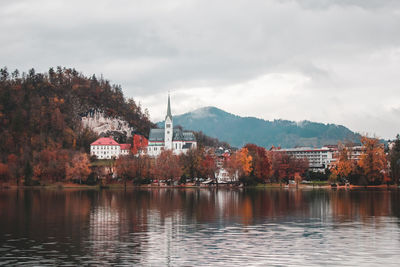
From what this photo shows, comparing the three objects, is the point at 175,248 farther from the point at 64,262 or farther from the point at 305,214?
the point at 305,214

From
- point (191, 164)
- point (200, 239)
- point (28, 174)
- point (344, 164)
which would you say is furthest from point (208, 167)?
point (200, 239)

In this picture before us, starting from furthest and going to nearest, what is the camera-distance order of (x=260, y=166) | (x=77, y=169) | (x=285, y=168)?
(x=285, y=168) → (x=260, y=166) → (x=77, y=169)

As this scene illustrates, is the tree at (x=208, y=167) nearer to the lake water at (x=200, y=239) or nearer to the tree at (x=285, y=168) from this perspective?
the tree at (x=285, y=168)

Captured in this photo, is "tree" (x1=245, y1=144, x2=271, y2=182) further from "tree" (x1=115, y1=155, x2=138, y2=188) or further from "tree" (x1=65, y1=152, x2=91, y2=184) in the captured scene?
"tree" (x1=65, y1=152, x2=91, y2=184)

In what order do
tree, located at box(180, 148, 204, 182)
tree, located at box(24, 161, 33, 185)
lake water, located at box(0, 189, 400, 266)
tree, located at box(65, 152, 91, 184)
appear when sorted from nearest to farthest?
lake water, located at box(0, 189, 400, 266), tree, located at box(24, 161, 33, 185), tree, located at box(65, 152, 91, 184), tree, located at box(180, 148, 204, 182)

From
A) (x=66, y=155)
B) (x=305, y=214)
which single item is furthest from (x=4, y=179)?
(x=305, y=214)

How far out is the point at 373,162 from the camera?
446 ft

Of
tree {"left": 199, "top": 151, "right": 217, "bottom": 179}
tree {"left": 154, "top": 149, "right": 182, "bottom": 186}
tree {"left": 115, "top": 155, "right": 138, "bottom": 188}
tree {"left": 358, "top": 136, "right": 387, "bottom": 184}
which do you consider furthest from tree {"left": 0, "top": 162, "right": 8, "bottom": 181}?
tree {"left": 358, "top": 136, "right": 387, "bottom": 184}

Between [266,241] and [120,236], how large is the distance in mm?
11213

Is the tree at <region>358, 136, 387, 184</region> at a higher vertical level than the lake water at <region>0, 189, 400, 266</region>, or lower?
higher

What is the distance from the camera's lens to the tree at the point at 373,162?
447 feet

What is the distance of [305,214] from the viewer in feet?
186

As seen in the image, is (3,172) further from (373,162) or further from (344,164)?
(373,162)

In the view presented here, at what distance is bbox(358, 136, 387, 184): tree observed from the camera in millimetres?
136212
